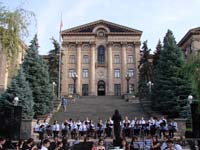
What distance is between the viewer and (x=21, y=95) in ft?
93.2

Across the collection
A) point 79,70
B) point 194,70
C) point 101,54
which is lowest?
point 194,70

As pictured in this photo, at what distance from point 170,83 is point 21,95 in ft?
46.3

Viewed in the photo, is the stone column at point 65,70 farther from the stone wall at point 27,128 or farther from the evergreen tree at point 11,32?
the evergreen tree at point 11,32

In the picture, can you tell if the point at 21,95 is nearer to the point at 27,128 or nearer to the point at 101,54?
the point at 27,128

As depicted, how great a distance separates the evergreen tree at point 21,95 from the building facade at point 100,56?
30.5 m

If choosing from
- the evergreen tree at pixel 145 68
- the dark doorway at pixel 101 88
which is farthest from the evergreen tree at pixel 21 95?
the dark doorway at pixel 101 88

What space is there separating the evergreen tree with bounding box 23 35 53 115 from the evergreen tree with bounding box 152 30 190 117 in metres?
11.0

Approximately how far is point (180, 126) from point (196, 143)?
9.29m

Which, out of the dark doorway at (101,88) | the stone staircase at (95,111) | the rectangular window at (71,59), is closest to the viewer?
the stone staircase at (95,111)

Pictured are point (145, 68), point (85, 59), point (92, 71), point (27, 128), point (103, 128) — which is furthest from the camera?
point (85, 59)

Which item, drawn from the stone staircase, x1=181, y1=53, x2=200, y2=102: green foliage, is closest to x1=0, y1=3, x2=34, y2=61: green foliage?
x1=181, y1=53, x2=200, y2=102: green foliage

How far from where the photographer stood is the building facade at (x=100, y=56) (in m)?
60.3

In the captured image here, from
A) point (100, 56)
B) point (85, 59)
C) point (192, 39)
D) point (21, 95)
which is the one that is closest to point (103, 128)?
point (21, 95)

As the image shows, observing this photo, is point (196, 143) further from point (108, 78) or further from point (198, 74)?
point (108, 78)
